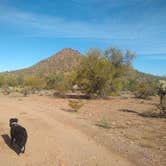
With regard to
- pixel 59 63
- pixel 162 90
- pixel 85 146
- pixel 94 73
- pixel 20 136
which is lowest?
pixel 85 146

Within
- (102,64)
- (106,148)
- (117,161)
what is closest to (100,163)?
(117,161)

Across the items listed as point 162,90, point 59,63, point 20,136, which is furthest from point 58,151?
point 59,63

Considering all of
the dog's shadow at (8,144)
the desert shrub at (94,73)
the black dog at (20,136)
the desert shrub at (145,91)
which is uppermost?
the desert shrub at (94,73)

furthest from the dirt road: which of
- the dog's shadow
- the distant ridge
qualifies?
the distant ridge

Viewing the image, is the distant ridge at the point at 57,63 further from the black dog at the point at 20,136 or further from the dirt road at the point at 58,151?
the black dog at the point at 20,136

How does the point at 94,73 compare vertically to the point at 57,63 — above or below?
below

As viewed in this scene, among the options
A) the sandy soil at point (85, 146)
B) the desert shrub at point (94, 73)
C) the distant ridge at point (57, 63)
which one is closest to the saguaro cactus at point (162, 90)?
the sandy soil at point (85, 146)

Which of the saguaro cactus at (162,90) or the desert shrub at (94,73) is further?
the desert shrub at (94,73)

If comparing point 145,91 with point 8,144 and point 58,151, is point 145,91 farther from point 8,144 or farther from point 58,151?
point 8,144

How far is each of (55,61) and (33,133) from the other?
154849 mm

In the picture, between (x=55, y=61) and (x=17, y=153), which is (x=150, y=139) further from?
(x=55, y=61)

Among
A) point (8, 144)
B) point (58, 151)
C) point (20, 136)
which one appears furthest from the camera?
point (8, 144)

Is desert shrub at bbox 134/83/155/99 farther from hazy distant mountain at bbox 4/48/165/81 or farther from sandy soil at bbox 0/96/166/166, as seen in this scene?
hazy distant mountain at bbox 4/48/165/81

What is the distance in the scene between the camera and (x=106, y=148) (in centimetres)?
899
